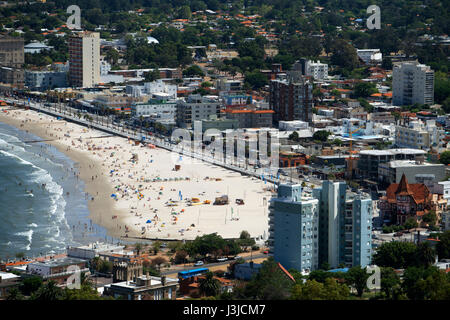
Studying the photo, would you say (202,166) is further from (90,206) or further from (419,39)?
(419,39)

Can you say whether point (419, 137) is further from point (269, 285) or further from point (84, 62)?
point (84, 62)

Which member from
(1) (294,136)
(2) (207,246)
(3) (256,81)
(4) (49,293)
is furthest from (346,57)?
(4) (49,293)

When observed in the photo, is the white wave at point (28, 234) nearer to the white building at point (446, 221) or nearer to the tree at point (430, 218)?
the tree at point (430, 218)

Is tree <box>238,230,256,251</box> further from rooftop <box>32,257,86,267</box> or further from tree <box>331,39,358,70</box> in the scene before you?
tree <box>331,39,358,70</box>

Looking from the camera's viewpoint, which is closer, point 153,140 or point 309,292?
point 309,292

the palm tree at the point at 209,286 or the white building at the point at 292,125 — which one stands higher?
the white building at the point at 292,125

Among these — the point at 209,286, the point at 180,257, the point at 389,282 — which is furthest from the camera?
the point at 180,257

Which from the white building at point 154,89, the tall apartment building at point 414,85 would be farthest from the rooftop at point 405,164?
the white building at point 154,89
